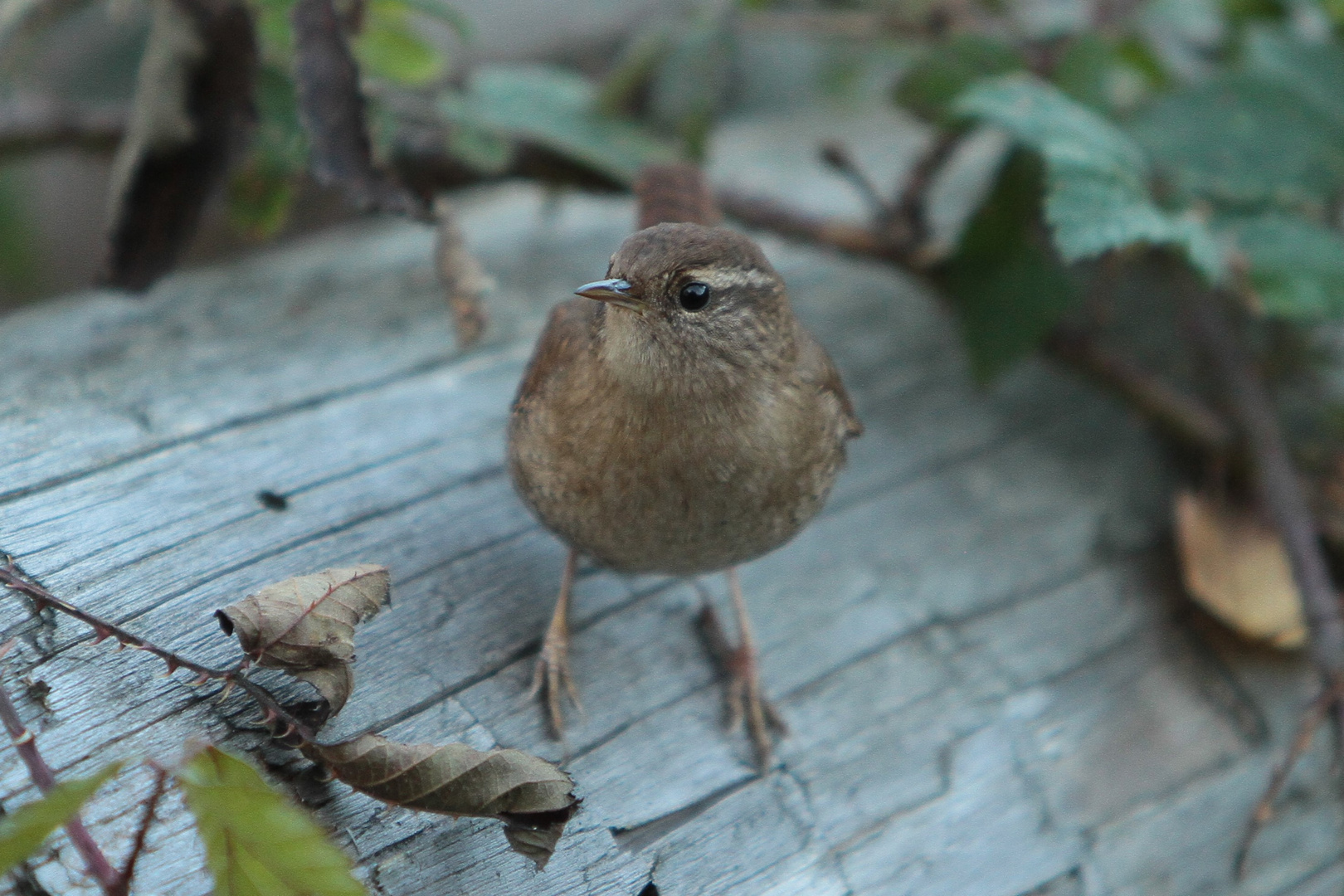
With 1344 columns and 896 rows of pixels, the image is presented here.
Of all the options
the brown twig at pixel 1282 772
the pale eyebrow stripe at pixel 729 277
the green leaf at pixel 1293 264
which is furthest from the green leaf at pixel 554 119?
the brown twig at pixel 1282 772

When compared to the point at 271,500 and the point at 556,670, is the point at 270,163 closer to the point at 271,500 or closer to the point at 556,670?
the point at 271,500

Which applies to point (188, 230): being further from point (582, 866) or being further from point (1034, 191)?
point (1034, 191)

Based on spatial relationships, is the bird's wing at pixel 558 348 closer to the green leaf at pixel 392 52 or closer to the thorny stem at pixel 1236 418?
the green leaf at pixel 392 52

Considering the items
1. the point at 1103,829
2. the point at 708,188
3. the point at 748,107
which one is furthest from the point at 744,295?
the point at 748,107

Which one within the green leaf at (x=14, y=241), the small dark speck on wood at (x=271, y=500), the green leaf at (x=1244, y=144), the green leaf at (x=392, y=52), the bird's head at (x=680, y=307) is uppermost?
the green leaf at (x=1244, y=144)

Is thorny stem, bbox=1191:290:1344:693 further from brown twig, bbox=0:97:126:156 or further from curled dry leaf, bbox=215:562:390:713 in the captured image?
brown twig, bbox=0:97:126:156

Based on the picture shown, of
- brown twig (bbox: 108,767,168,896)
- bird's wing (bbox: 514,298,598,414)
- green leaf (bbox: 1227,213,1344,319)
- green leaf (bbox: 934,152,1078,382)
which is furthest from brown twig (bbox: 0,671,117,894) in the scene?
green leaf (bbox: 1227,213,1344,319)

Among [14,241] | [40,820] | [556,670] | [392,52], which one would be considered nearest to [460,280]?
[392,52]
